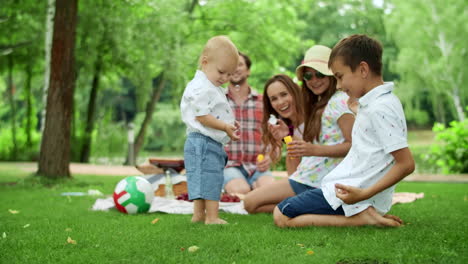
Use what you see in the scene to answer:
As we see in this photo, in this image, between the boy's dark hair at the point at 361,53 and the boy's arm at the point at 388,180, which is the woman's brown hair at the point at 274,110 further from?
the boy's arm at the point at 388,180

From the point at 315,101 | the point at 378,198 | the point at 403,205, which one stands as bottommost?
the point at 403,205

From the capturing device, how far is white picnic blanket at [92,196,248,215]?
517 centimetres

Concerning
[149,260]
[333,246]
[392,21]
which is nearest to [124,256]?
[149,260]

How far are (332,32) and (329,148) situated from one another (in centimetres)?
3281

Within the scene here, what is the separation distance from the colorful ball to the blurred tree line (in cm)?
343

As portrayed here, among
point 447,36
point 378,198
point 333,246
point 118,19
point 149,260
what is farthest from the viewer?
point 447,36

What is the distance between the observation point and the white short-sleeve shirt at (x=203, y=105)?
4070mm

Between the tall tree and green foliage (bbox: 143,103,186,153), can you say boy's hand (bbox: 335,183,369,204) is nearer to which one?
the tall tree

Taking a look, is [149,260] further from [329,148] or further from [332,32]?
[332,32]

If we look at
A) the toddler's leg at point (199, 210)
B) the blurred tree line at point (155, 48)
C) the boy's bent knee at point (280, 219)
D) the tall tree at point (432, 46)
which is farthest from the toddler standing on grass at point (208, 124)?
the tall tree at point (432, 46)

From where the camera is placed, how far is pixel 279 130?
14.9 ft

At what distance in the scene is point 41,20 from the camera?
12.8 m

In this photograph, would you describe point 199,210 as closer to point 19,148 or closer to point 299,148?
point 299,148

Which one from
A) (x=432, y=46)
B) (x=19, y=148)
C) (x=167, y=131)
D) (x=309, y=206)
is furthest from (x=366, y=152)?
(x=167, y=131)
